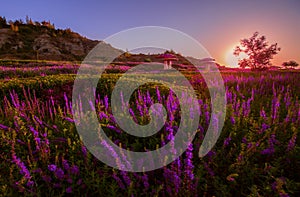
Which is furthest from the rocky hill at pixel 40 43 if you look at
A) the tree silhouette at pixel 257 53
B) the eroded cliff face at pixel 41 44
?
the tree silhouette at pixel 257 53

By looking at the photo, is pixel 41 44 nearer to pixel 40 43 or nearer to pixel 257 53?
pixel 40 43

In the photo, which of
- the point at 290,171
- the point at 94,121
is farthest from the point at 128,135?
the point at 290,171

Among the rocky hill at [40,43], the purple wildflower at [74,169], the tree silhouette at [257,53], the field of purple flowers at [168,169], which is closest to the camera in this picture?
the field of purple flowers at [168,169]

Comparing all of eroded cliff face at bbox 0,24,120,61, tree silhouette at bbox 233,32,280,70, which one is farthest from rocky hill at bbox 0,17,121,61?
tree silhouette at bbox 233,32,280,70

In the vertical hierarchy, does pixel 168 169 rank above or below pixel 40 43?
below

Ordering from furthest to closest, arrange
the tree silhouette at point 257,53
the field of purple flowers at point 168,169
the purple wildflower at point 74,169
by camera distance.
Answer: the tree silhouette at point 257,53
the purple wildflower at point 74,169
the field of purple flowers at point 168,169

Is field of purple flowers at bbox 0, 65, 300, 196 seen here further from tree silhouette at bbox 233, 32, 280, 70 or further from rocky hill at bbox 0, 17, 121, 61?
rocky hill at bbox 0, 17, 121, 61

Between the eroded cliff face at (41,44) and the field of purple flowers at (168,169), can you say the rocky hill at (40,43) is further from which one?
the field of purple flowers at (168,169)

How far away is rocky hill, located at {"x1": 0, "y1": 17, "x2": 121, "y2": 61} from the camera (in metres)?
36.6

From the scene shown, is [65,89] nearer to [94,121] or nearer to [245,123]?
[94,121]

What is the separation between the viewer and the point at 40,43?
4031cm

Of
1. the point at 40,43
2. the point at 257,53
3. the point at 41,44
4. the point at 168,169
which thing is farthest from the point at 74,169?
the point at 40,43

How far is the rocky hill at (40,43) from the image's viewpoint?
120 feet

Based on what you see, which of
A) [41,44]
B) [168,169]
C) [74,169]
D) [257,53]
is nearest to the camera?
[168,169]
